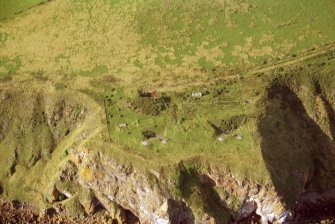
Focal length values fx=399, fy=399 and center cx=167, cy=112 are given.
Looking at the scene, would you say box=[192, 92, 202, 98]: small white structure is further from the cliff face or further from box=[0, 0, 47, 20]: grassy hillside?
box=[0, 0, 47, 20]: grassy hillside

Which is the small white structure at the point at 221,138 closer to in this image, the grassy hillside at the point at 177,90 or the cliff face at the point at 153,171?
the grassy hillside at the point at 177,90

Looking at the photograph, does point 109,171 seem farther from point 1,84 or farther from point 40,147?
point 1,84

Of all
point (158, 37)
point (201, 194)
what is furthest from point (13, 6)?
point (201, 194)

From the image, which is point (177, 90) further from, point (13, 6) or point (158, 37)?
point (13, 6)

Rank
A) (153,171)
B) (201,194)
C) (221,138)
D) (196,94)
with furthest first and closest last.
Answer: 1. (196,94)
2. (221,138)
3. (201,194)
4. (153,171)

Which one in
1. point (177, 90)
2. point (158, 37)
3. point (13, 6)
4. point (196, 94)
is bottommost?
point (196, 94)

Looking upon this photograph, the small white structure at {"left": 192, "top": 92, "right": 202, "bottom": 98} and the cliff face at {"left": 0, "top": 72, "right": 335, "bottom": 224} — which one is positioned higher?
the small white structure at {"left": 192, "top": 92, "right": 202, "bottom": 98}

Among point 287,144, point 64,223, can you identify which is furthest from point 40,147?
point 287,144

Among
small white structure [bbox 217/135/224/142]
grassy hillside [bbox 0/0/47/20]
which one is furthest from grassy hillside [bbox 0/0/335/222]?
grassy hillside [bbox 0/0/47/20]
